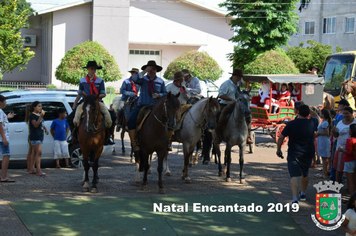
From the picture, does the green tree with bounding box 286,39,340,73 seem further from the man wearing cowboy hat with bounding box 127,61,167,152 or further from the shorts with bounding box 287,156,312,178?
the shorts with bounding box 287,156,312,178

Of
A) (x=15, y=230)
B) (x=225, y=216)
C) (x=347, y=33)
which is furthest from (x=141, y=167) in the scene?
(x=347, y=33)

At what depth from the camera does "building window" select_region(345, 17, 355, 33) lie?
4203cm

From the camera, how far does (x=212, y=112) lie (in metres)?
11.3

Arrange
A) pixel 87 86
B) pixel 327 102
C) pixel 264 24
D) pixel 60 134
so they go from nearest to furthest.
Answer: pixel 87 86, pixel 60 134, pixel 327 102, pixel 264 24

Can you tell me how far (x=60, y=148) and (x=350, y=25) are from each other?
3540 centimetres

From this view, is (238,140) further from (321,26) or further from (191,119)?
(321,26)

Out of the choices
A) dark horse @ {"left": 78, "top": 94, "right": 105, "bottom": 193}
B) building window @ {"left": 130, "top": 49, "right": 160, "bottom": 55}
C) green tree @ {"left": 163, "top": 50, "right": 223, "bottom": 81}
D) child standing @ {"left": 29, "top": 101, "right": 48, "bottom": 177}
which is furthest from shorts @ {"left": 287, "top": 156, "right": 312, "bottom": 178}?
building window @ {"left": 130, "top": 49, "right": 160, "bottom": 55}

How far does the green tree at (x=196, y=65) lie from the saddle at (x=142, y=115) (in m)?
23.2

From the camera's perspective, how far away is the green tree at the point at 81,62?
32625mm

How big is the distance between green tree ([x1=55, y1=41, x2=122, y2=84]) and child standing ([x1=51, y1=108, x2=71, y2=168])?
19526 mm

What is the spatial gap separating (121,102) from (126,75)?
1002 inches

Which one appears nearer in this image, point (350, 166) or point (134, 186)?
point (350, 166)

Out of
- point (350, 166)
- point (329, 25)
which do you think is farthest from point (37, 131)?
point (329, 25)

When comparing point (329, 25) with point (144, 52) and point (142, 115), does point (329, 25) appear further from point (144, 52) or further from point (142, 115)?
point (142, 115)
